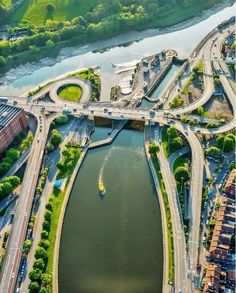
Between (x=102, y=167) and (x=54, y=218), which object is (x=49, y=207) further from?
(x=102, y=167)

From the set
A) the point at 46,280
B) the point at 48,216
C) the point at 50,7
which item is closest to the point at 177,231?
the point at 48,216

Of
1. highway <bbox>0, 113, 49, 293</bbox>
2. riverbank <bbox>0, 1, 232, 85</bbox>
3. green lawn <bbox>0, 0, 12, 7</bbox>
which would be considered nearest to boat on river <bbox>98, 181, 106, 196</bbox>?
highway <bbox>0, 113, 49, 293</bbox>

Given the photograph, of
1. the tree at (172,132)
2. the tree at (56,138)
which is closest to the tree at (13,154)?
the tree at (56,138)

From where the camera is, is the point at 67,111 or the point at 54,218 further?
the point at 67,111

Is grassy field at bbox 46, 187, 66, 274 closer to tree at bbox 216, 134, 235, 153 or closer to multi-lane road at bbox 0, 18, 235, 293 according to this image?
multi-lane road at bbox 0, 18, 235, 293

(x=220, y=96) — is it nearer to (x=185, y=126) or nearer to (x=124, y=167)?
(x=185, y=126)

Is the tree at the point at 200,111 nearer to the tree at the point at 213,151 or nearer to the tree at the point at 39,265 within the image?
the tree at the point at 213,151

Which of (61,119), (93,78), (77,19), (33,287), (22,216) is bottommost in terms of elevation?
(33,287)
